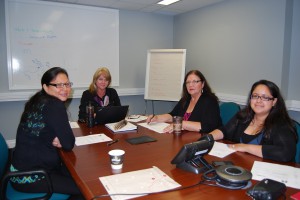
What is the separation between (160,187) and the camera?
42.3 inches

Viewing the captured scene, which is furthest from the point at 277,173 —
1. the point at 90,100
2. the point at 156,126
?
the point at 90,100

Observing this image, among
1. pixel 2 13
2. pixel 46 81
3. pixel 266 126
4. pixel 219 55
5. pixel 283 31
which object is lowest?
pixel 266 126

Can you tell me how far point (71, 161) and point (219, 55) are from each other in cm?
309

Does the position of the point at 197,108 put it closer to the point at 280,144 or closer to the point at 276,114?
the point at 276,114

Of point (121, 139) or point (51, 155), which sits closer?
point (51, 155)

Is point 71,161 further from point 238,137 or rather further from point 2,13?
point 2,13

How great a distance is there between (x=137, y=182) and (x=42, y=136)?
0.82 m

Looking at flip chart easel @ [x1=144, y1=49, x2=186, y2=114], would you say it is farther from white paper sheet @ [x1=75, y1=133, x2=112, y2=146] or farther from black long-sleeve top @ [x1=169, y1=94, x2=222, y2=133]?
white paper sheet @ [x1=75, y1=133, x2=112, y2=146]

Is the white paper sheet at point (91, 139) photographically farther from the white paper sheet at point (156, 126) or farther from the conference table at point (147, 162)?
the white paper sheet at point (156, 126)

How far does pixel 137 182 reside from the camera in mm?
1125

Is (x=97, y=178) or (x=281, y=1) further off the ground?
(x=281, y=1)

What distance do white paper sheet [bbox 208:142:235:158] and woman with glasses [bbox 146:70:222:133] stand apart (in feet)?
1.43

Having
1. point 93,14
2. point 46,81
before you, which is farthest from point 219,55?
point 46,81

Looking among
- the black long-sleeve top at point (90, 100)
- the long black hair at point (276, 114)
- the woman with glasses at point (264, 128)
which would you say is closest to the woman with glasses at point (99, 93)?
the black long-sleeve top at point (90, 100)
